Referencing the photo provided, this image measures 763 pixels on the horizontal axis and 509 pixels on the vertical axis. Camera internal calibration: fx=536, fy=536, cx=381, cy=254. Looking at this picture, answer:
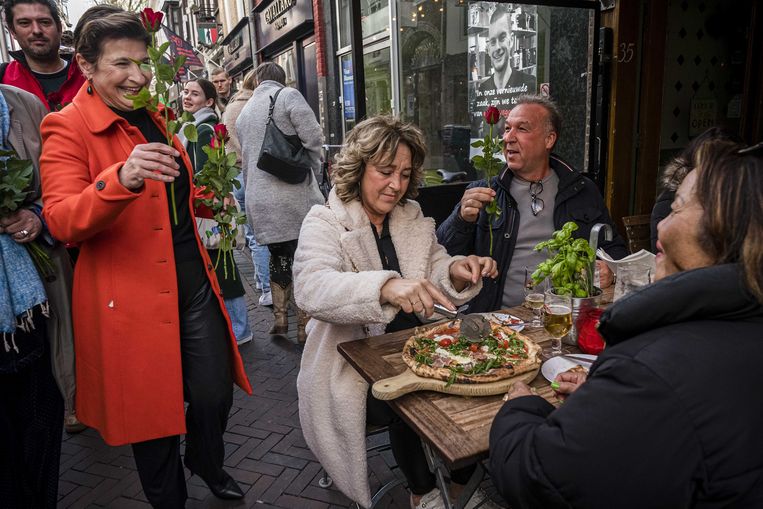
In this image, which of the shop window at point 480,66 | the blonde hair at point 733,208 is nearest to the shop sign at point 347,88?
the shop window at point 480,66

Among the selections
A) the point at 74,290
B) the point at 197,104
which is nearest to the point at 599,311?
the point at 74,290

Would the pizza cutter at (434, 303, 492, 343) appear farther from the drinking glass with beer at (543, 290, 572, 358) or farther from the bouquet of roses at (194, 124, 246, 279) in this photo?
the bouquet of roses at (194, 124, 246, 279)

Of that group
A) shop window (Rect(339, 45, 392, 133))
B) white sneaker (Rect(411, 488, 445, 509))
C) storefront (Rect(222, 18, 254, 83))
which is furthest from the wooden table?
storefront (Rect(222, 18, 254, 83))

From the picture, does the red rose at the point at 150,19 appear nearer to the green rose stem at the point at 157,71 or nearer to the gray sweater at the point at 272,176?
the green rose stem at the point at 157,71

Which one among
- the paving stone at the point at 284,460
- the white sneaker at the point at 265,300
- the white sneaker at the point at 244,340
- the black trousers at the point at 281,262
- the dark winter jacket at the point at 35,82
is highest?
Answer: the dark winter jacket at the point at 35,82

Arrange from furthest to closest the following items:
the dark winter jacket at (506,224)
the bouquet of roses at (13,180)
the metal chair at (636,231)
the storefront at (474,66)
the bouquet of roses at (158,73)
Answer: the storefront at (474,66) → the metal chair at (636,231) → the dark winter jacket at (506,224) → the bouquet of roses at (13,180) → the bouquet of roses at (158,73)

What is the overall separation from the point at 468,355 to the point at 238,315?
3190 mm

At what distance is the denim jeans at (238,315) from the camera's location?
452 centimetres

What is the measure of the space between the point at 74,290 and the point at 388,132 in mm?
1463

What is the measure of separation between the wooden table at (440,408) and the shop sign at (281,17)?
8.11 m

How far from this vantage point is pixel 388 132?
7.90 feet

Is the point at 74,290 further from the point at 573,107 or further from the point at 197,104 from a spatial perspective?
the point at 573,107

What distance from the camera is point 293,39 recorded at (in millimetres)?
10289

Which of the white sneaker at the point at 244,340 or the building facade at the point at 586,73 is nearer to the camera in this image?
the white sneaker at the point at 244,340
